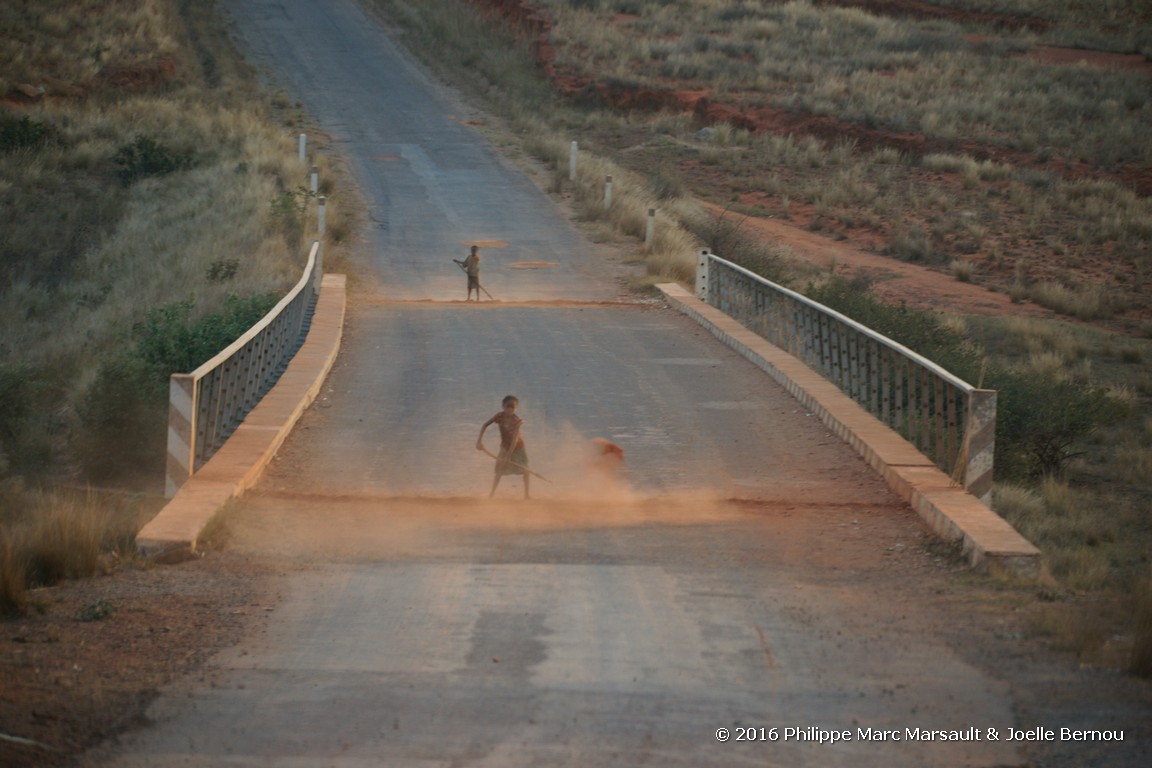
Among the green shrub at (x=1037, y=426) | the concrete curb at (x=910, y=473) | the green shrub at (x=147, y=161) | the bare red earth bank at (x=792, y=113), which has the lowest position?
the green shrub at (x=1037, y=426)

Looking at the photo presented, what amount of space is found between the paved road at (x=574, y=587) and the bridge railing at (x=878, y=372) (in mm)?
677

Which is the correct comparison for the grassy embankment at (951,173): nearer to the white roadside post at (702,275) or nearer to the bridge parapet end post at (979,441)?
the bridge parapet end post at (979,441)

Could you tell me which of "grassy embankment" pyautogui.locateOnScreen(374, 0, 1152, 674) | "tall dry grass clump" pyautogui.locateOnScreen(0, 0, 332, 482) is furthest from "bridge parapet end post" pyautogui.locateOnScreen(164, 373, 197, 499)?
"grassy embankment" pyautogui.locateOnScreen(374, 0, 1152, 674)

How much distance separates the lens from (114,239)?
30547 millimetres

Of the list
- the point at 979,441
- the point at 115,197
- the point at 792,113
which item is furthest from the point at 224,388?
the point at 792,113

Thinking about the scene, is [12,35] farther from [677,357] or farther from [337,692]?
[337,692]

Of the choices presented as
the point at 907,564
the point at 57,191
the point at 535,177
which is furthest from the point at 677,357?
the point at 57,191

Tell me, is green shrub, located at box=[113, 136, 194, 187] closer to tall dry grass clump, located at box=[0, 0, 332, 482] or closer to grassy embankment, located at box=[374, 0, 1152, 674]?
tall dry grass clump, located at box=[0, 0, 332, 482]

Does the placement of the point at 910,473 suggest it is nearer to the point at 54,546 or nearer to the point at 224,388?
the point at 224,388

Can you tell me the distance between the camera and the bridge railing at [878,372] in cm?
996

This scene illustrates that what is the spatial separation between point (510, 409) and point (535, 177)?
26538 millimetres

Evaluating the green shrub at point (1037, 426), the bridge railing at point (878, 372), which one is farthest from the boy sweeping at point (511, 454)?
the green shrub at point (1037, 426)

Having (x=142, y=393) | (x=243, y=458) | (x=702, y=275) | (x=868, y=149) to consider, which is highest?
(x=868, y=149)

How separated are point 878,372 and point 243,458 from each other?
6.70 meters
